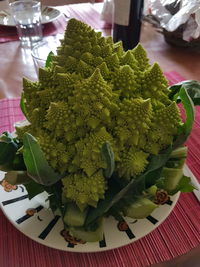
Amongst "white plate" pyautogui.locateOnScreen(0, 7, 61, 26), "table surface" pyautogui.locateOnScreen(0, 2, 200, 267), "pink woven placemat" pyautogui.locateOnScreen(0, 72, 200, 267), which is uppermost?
"white plate" pyautogui.locateOnScreen(0, 7, 61, 26)

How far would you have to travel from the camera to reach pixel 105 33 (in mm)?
962

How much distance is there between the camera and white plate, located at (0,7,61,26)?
0.98 m

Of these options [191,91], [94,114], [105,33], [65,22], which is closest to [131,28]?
[105,33]

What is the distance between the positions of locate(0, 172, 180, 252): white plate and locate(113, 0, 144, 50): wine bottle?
54cm

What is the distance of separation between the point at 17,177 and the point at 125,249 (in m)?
0.18

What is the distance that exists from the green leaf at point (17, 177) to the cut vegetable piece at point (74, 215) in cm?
7

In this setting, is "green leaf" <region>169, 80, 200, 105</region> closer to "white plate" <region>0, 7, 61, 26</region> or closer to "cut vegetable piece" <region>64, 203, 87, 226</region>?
"cut vegetable piece" <region>64, 203, 87, 226</region>

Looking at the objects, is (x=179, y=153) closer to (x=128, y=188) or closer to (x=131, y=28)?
(x=128, y=188)

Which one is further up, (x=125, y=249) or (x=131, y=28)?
(x=131, y=28)

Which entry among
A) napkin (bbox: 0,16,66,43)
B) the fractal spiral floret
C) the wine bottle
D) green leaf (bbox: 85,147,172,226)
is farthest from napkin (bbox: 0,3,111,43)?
green leaf (bbox: 85,147,172,226)

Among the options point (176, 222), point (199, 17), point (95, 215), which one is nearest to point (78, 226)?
point (95, 215)

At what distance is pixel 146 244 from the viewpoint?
0.40 metres

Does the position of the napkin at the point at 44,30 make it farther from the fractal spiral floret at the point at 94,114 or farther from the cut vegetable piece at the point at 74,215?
the cut vegetable piece at the point at 74,215

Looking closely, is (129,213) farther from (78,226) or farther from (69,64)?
(69,64)
